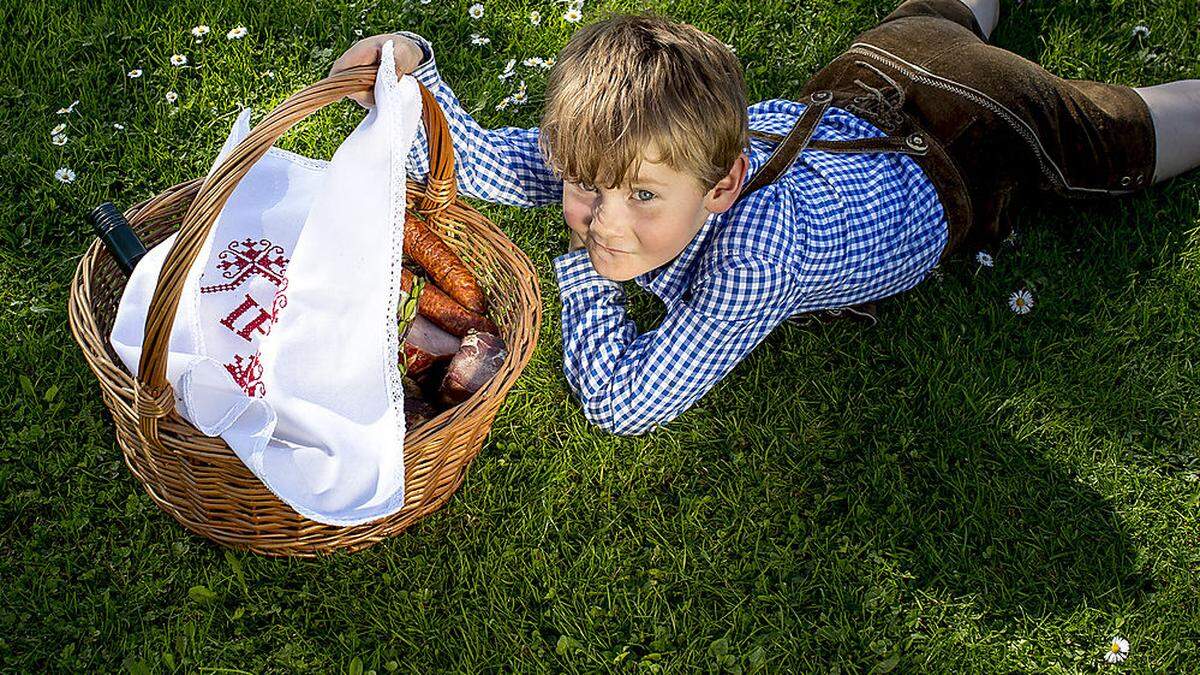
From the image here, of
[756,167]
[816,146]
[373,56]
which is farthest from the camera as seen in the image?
[816,146]

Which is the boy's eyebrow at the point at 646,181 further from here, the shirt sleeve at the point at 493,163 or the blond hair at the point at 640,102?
the shirt sleeve at the point at 493,163

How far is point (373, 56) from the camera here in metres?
2.39

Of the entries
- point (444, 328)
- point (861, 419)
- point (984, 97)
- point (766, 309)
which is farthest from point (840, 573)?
point (984, 97)

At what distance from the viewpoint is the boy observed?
93.0 inches

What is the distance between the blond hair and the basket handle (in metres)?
0.45

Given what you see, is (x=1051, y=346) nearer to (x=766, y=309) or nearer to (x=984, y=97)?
(x=984, y=97)

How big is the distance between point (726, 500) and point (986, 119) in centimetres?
133

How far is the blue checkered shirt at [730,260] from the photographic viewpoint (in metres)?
2.70

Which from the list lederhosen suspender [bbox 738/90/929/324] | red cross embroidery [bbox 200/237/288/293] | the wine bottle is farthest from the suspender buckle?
the wine bottle

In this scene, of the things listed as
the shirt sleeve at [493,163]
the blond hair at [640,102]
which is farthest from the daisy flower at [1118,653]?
the shirt sleeve at [493,163]

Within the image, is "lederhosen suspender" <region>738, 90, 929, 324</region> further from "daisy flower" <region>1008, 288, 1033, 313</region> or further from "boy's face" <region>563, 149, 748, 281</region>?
"daisy flower" <region>1008, 288, 1033, 313</region>

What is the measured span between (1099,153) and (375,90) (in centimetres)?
222

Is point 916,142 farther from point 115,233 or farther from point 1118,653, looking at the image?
point 115,233

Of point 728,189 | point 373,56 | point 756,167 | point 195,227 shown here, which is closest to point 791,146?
point 756,167
